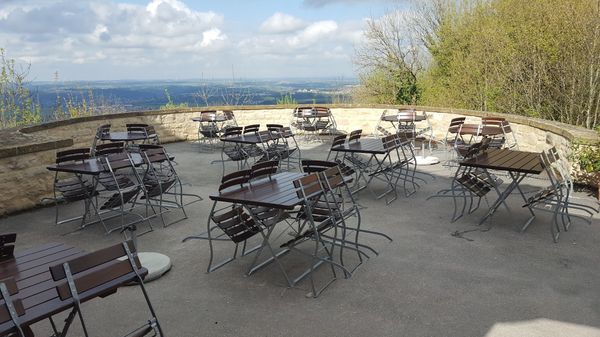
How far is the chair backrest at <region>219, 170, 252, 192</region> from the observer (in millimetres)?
3963

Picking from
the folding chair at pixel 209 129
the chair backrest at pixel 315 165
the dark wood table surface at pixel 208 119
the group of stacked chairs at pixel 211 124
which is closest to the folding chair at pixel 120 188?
the chair backrest at pixel 315 165

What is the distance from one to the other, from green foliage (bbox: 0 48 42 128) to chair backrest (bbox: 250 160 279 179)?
9.11 metres

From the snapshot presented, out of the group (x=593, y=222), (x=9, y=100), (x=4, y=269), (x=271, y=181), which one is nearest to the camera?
(x=4, y=269)

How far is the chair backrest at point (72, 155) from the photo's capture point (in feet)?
17.4

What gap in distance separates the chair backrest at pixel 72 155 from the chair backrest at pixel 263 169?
2.28 meters

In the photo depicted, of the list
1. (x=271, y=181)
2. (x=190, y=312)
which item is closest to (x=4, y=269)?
(x=190, y=312)

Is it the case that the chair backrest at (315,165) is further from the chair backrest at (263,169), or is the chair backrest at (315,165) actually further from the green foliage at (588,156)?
the green foliage at (588,156)

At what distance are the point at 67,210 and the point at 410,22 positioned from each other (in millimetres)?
15573

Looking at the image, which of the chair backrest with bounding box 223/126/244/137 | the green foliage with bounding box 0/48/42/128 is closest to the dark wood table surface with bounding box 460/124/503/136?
the chair backrest with bounding box 223/126/244/137

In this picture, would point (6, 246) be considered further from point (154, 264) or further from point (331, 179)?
point (331, 179)

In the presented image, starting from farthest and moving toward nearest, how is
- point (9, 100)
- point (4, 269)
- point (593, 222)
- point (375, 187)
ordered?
point (9, 100)
point (375, 187)
point (593, 222)
point (4, 269)

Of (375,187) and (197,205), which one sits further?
(375,187)

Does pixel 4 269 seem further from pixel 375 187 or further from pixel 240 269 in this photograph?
pixel 375 187

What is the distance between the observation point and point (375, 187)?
695 centimetres
